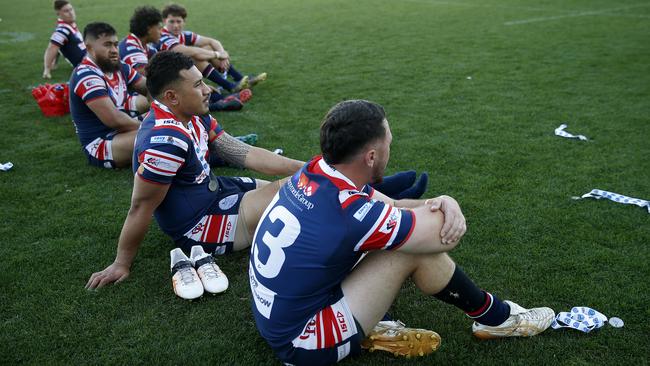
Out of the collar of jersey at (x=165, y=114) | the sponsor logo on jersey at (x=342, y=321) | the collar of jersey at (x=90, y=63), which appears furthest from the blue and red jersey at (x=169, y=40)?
the sponsor logo on jersey at (x=342, y=321)

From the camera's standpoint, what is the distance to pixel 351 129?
241cm

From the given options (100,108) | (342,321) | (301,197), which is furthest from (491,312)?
(100,108)

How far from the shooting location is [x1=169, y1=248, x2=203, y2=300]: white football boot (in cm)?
328

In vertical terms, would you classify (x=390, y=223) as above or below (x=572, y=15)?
above

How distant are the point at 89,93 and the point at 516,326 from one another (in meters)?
4.19

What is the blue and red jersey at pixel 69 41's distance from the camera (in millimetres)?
9336

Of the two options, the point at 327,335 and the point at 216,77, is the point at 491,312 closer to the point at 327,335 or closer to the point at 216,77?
the point at 327,335

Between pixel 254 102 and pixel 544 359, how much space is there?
18.2 feet

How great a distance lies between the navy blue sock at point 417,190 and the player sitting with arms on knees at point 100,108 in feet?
9.11

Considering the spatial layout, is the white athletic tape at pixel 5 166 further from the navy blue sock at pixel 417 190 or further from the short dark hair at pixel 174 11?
the navy blue sock at pixel 417 190

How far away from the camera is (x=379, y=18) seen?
47.7 feet

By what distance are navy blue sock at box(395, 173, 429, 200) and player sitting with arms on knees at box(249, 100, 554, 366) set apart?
1066mm

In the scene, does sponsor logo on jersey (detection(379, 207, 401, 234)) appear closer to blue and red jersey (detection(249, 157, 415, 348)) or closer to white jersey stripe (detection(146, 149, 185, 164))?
blue and red jersey (detection(249, 157, 415, 348))

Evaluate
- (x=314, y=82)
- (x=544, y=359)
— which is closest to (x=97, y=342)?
(x=544, y=359)
